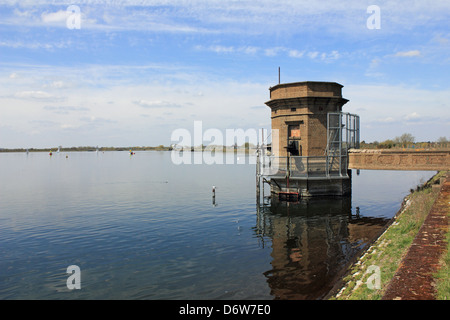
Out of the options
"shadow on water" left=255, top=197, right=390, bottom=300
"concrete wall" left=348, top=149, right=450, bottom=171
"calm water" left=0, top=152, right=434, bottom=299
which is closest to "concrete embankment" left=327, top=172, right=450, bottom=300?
"shadow on water" left=255, top=197, right=390, bottom=300

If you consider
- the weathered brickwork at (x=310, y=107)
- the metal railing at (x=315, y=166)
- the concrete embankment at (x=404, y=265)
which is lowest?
the concrete embankment at (x=404, y=265)

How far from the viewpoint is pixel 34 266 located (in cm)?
1516

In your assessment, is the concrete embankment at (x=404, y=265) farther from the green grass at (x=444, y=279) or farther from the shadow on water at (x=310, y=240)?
the shadow on water at (x=310, y=240)

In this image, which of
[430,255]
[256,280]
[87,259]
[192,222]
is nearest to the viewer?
[430,255]

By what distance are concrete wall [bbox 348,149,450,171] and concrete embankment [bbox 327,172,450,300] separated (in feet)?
34.9

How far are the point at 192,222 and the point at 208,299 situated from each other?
12.4 meters

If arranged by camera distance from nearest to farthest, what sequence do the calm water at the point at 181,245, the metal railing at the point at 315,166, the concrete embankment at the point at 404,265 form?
the concrete embankment at the point at 404,265 → the calm water at the point at 181,245 → the metal railing at the point at 315,166

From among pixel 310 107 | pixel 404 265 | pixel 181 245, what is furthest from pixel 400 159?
pixel 404 265

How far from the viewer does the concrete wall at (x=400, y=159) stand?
2503cm

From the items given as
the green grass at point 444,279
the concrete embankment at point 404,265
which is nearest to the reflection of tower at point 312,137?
the concrete embankment at point 404,265

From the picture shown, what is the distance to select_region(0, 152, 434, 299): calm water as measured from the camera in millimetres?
12734

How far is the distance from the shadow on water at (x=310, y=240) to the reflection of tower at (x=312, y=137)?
1.70m
